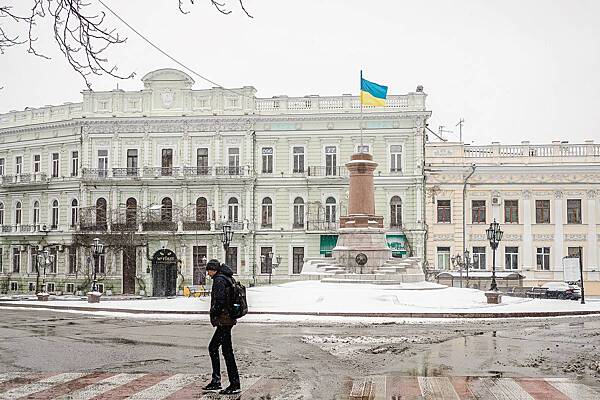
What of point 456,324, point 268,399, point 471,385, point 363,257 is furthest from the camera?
point 363,257

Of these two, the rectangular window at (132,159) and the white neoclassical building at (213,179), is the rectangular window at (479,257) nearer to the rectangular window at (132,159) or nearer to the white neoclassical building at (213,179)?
the white neoclassical building at (213,179)

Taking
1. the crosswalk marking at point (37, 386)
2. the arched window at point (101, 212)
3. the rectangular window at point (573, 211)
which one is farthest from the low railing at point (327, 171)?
the crosswalk marking at point (37, 386)

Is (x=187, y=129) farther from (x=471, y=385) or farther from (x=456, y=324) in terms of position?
(x=471, y=385)

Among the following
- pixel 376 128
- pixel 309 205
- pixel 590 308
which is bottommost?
pixel 590 308

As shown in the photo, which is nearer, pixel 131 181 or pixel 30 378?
pixel 30 378

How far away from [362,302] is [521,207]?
91.6 ft

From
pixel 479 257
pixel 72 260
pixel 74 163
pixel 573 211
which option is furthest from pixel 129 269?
pixel 573 211

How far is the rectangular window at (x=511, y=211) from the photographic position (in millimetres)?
51500

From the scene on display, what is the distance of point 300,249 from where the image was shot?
5188 cm

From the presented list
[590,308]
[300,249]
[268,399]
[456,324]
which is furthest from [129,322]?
[300,249]

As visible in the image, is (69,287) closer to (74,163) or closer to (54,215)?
(54,215)

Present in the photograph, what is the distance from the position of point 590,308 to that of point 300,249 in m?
26.5

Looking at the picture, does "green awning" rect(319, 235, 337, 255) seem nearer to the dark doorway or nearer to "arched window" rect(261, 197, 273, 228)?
"arched window" rect(261, 197, 273, 228)

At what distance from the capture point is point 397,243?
50.8 m
